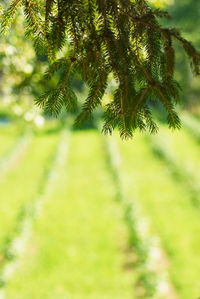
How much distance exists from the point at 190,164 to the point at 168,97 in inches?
982

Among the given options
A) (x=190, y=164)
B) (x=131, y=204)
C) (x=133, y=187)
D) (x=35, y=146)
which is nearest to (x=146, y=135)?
(x=35, y=146)

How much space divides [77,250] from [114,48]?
13.1m

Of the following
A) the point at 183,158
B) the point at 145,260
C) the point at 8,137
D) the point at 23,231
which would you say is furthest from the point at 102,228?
the point at 8,137

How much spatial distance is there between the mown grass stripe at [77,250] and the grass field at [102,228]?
28 millimetres

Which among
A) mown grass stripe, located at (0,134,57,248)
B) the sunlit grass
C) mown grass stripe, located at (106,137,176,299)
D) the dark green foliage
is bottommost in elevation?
the dark green foliage

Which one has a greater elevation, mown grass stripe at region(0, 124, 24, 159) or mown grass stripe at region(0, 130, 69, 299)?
mown grass stripe at region(0, 124, 24, 159)

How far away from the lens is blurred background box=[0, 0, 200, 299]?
926 cm

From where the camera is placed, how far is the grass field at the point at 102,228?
12.6 meters

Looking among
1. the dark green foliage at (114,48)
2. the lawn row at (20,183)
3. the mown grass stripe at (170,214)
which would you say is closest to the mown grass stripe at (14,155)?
the lawn row at (20,183)

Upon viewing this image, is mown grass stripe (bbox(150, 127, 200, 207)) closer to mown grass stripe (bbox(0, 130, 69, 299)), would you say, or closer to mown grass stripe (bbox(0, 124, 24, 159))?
mown grass stripe (bbox(0, 130, 69, 299))

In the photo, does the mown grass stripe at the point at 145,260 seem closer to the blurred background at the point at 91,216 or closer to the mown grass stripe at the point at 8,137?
the blurred background at the point at 91,216

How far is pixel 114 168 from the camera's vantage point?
26875mm

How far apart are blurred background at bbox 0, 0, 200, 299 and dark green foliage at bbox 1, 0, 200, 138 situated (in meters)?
0.27

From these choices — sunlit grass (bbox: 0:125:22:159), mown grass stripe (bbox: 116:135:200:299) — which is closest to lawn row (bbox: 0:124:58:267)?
sunlit grass (bbox: 0:125:22:159)
